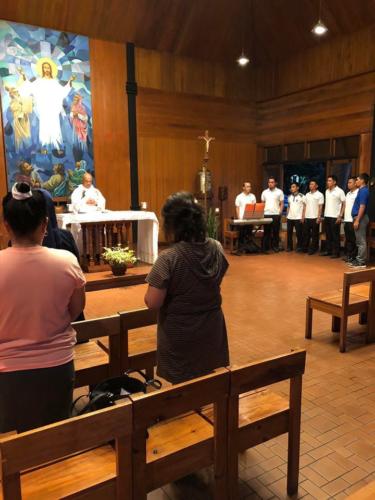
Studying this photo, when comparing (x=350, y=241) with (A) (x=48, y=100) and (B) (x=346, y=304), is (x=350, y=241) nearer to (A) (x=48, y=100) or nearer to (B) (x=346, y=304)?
(B) (x=346, y=304)

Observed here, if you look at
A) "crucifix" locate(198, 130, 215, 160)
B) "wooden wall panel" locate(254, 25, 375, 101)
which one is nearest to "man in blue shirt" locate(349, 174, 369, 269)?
"wooden wall panel" locate(254, 25, 375, 101)

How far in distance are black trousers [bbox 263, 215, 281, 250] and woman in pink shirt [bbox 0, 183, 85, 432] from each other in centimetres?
802

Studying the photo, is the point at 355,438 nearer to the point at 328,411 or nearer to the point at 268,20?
the point at 328,411

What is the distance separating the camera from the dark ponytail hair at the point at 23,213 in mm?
1517

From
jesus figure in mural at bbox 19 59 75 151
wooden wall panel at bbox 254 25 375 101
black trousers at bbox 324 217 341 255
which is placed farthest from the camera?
wooden wall panel at bbox 254 25 375 101

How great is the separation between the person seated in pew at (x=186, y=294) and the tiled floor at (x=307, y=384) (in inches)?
25.2

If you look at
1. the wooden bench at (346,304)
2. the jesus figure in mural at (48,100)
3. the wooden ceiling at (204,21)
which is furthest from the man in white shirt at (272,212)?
the wooden bench at (346,304)

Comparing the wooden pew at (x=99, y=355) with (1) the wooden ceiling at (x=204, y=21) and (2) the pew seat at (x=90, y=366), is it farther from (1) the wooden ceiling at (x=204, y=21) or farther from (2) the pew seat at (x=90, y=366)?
(1) the wooden ceiling at (x=204, y=21)

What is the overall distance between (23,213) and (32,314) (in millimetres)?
360

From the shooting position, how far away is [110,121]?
925cm

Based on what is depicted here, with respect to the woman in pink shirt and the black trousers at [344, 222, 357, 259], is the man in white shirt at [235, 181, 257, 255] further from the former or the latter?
the woman in pink shirt

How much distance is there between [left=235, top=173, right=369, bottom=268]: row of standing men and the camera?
754cm

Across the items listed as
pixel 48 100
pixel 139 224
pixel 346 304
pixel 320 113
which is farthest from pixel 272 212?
pixel 346 304

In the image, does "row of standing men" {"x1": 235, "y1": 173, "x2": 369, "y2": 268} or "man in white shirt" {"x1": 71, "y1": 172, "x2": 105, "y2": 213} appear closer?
"man in white shirt" {"x1": 71, "y1": 172, "x2": 105, "y2": 213}
